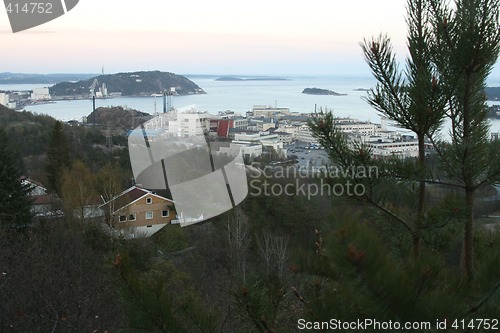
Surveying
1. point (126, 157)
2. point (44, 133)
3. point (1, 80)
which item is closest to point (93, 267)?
point (126, 157)

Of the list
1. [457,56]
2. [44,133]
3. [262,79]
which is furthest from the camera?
[262,79]

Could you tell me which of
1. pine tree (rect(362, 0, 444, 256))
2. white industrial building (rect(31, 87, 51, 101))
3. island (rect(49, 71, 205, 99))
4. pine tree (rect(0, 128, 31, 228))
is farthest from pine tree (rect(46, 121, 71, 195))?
white industrial building (rect(31, 87, 51, 101))

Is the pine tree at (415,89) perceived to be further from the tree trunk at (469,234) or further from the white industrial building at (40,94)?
the white industrial building at (40,94)

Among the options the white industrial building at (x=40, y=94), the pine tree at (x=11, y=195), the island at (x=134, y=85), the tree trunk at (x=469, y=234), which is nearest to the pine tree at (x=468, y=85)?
the tree trunk at (x=469, y=234)

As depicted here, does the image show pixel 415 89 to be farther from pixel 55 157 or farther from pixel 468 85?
pixel 55 157

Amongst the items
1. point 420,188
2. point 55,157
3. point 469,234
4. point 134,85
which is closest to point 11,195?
point 55,157

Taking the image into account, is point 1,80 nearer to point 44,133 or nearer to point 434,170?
point 44,133

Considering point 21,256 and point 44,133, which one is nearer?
point 21,256
